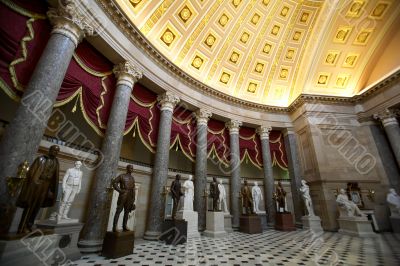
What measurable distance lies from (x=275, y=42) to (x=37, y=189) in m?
14.3

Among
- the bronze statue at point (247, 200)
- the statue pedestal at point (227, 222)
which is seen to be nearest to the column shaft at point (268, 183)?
the bronze statue at point (247, 200)

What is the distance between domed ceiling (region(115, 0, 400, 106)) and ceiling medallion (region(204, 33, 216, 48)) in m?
0.02

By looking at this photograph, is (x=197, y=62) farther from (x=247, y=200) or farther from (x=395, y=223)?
(x=395, y=223)

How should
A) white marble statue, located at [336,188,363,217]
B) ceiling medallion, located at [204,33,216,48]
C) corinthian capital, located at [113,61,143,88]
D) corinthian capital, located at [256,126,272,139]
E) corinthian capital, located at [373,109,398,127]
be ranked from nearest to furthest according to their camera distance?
corinthian capital, located at [113,61,143,88] < white marble statue, located at [336,188,363,217] < corinthian capital, located at [373,109,398,127] < ceiling medallion, located at [204,33,216,48] < corinthian capital, located at [256,126,272,139]

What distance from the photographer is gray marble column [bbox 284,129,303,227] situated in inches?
447

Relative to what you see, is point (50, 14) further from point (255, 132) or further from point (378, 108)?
point (378, 108)

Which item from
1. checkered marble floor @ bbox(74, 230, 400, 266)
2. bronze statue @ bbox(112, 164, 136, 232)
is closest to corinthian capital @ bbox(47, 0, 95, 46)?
bronze statue @ bbox(112, 164, 136, 232)

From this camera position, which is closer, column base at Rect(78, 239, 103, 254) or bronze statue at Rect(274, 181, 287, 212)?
column base at Rect(78, 239, 103, 254)

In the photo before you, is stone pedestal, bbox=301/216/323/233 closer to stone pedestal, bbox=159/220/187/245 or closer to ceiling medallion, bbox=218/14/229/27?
stone pedestal, bbox=159/220/187/245

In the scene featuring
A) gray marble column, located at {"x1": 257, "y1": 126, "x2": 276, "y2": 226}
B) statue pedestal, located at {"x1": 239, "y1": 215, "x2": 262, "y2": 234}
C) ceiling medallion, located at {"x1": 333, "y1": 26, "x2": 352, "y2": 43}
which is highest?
ceiling medallion, located at {"x1": 333, "y1": 26, "x2": 352, "y2": 43}

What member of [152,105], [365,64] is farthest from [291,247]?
[365,64]

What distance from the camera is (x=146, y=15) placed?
8422mm

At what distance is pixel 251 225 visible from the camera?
8.84m

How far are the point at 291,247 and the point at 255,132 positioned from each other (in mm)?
8441
